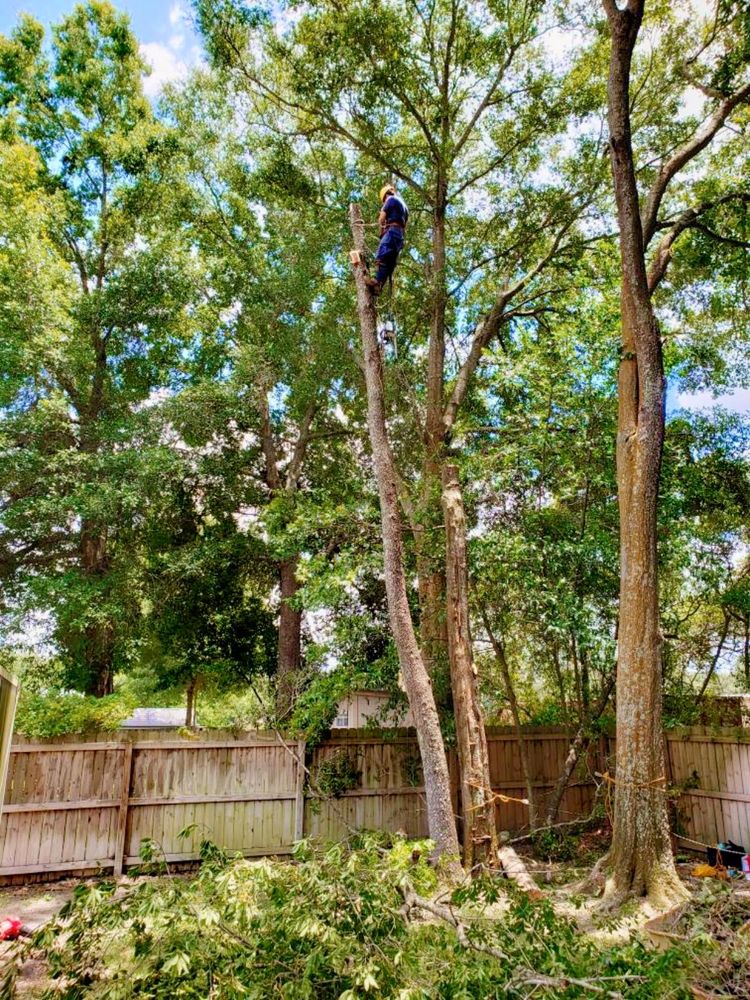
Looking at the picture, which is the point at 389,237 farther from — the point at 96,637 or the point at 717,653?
the point at 96,637

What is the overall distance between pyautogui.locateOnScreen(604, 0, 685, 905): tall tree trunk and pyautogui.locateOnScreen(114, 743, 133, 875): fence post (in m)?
4.93

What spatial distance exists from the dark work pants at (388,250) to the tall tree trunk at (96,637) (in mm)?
7134

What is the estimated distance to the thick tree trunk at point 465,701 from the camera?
6379mm

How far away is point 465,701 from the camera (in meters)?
6.93

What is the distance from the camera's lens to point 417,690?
5844 mm

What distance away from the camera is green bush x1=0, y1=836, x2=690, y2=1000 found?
231cm

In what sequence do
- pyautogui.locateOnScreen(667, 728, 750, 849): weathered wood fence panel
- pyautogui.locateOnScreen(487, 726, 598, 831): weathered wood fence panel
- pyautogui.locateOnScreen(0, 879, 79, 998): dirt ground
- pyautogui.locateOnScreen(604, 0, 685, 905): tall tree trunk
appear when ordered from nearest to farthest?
1. pyautogui.locateOnScreen(0, 879, 79, 998): dirt ground
2. pyautogui.locateOnScreen(604, 0, 685, 905): tall tree trunk
3. pyautogui.locateOnScreen(667, 728, 750, 849): weathered wood fence panel
4. pyautogui.locateOnScreen(487, 726, 598, 831): weathered wood fence panel

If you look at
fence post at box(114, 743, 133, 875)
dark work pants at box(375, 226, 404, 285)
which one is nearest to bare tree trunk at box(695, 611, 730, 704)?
dark work pants at box(375, 226, 404, 285)

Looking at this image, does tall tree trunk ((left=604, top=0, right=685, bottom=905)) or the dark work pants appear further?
the dark work pants

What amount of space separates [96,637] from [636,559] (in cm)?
878

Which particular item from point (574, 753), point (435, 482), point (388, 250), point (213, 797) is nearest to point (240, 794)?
point (213, 797)

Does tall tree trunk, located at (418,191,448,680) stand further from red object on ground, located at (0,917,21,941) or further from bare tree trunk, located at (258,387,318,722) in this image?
red object on ground, located at (0,917,21,941)

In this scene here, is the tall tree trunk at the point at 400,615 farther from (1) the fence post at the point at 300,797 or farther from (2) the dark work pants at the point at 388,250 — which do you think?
(1) the fence post at the point at 300,797

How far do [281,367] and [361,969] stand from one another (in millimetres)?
9412
